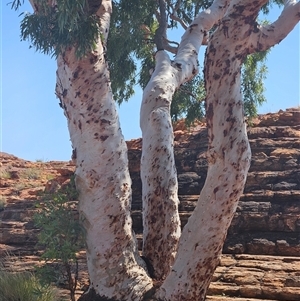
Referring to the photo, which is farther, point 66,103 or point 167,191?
point 167,191

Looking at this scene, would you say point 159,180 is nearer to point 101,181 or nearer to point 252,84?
point 101,181

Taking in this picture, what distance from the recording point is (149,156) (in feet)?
25.2

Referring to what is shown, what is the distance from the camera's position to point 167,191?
7543 mm

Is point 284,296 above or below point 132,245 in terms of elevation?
below

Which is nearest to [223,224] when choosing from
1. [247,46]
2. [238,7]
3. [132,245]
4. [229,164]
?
[229,164]

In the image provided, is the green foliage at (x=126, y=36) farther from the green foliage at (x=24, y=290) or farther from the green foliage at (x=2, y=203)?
the green foliage at (x=24, y=290)

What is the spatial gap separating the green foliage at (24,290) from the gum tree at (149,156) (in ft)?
2.56

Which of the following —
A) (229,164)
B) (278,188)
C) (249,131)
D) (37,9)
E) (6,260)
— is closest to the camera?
(229,164)

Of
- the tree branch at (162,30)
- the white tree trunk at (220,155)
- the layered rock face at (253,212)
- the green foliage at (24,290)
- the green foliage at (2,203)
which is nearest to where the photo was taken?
the white tree trunk at (220,155)

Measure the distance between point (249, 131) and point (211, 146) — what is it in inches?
331

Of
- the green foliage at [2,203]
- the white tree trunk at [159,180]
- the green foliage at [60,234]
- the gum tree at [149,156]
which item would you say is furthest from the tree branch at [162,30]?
the green foliage at [2,203]

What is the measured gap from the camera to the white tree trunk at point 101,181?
21.6 feet

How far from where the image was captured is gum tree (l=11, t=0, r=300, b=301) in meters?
6.31

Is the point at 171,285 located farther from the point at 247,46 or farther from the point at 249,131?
the point at 249,131
